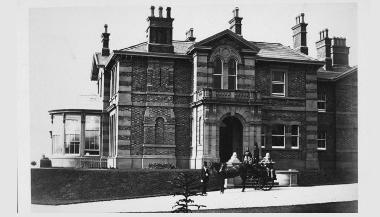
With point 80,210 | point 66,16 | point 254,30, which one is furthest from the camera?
point 254,30

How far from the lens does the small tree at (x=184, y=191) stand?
67.2 feet

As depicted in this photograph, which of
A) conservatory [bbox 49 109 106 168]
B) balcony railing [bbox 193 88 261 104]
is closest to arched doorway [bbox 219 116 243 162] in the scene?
balcony railing [bbox 193 88 261 104]

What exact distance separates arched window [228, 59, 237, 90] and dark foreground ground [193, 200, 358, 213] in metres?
11.3

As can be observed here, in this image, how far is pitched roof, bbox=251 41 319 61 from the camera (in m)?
32.5

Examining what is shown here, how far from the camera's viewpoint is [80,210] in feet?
70.8

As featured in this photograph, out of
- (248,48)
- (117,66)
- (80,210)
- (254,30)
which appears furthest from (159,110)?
(80,210)

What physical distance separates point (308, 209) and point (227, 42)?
41.0 feet

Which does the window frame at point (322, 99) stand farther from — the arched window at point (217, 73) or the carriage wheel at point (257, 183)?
the carriage wheel at point (257, 183)

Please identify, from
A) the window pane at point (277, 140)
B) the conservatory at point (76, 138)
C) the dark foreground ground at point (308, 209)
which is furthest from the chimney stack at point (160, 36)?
the dark foreground ground at point (308, 209)

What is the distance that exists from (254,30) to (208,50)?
6.10 m

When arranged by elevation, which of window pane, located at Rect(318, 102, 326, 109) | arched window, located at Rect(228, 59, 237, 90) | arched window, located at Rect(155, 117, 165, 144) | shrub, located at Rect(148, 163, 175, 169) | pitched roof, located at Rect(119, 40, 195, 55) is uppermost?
pitched roof, located at Rect(119, 40, 195, 55)

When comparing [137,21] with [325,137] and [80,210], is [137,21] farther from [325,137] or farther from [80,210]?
[325,137]

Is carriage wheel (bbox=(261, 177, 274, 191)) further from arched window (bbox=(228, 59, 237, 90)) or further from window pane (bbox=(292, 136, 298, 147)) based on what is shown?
window pane (bbox=(292, 136, 298, 147))

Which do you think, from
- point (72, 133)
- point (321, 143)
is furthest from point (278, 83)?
point (72, 133)
